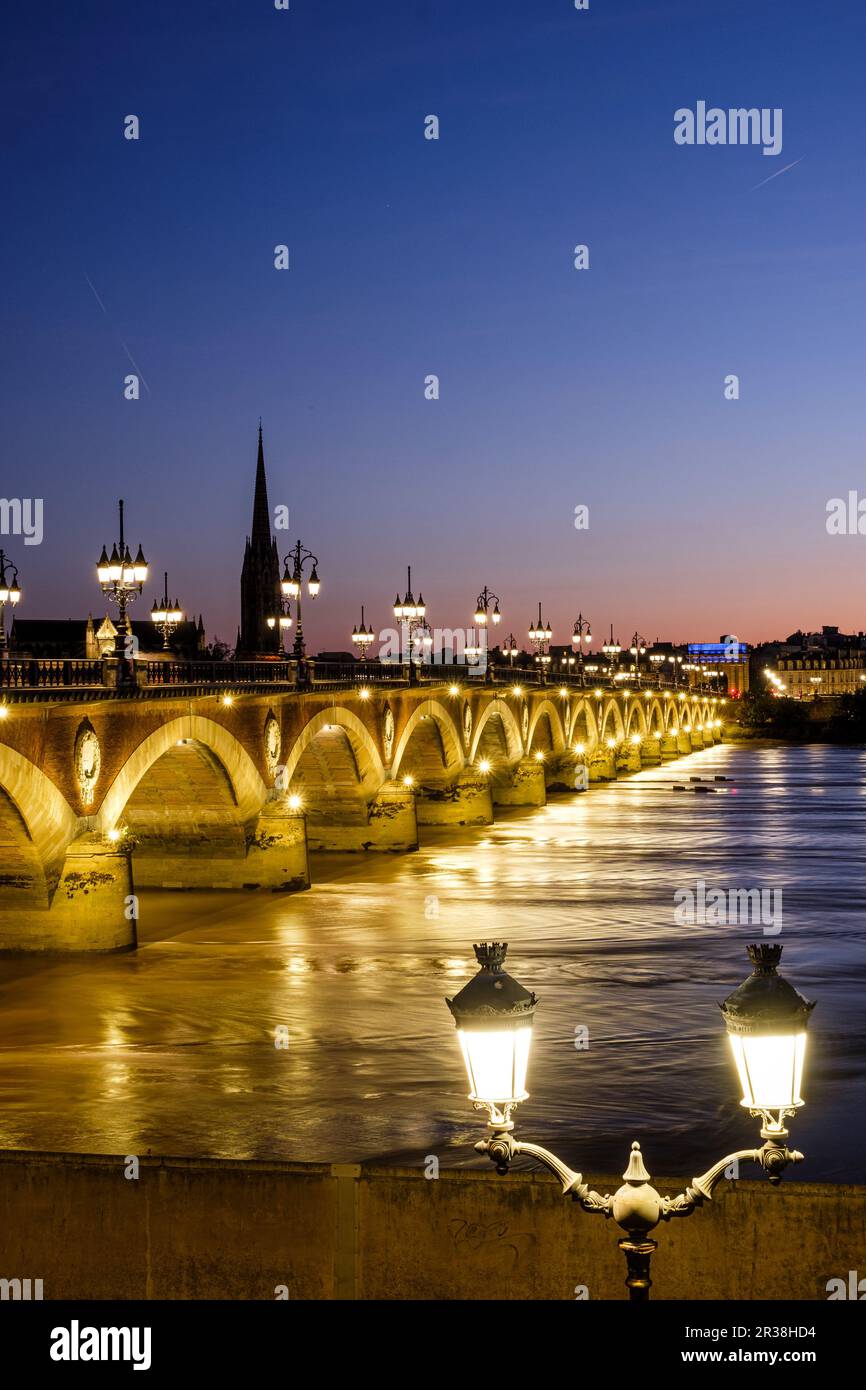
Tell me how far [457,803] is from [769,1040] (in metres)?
49.1

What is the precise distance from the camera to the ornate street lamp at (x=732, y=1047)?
6.09 metres

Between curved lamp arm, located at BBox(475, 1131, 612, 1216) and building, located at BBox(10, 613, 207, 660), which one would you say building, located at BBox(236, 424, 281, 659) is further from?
curved lamp arm, located at BBox(475, 1131, 612, 1216)

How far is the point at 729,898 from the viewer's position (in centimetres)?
3812

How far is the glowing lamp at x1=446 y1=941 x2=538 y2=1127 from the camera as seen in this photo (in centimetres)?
620

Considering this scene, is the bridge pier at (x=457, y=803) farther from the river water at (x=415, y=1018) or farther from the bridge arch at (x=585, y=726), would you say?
the bridge arch at (x=585, y=726)

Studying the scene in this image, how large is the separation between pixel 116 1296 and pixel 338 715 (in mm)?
31806

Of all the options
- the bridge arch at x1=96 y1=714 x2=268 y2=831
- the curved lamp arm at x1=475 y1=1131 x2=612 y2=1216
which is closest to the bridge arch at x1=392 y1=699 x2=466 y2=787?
the bridge arch at x1=96 y1=714 x2=268 y2=831

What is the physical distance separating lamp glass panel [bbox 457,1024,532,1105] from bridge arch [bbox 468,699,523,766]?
5853 cm

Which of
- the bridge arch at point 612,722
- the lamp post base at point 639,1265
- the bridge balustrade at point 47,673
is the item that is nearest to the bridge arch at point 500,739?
the bridge arch at point 612,722

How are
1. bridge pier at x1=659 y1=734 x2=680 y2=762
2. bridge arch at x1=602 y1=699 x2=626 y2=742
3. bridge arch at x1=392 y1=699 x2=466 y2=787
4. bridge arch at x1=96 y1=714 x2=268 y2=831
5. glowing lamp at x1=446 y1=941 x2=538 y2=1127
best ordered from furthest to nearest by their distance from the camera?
1. bridge pier at x1=659 y1=734 x2=680 y2=762
2. bridge arch at x1=602 y1=699 x2=626 y2=742
3. bridge arch at x1=392 y1=699 x2=466 y2=787
4. bridge arch at x1=96 y1=714 x2=268 y2=831
5. glowing lamp at x1=446 y1=941 x2=538 y2=1127

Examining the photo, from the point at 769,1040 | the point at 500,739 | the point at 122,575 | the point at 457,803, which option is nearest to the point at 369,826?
the point at 457,803
